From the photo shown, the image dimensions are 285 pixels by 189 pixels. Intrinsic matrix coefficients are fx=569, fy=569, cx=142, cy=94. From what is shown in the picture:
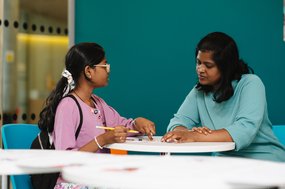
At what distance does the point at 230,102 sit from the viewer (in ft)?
10.8

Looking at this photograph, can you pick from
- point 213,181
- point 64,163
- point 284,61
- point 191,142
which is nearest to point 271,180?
point 213,181

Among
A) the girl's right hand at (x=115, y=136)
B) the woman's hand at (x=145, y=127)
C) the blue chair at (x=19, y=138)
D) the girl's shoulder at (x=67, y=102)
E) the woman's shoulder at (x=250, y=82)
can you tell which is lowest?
the blue chair at (x=19, y=138)

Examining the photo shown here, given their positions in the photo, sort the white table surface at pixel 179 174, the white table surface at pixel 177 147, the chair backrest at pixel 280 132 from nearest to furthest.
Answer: the white table surface at pixel 179 174 < the white table surface at pixel 177 147 < the chair backrest at pixel 280 132

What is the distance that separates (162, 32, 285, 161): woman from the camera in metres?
3.12

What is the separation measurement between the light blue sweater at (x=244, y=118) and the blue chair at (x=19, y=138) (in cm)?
84

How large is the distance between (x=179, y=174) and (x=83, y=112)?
1.69m

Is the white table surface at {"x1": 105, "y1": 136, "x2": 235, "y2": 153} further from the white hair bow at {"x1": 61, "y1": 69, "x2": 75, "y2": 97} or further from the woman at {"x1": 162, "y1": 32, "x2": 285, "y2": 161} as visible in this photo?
the white hair bow at {"x1": 61, "y1": 69, "x2": 75, "y2": 97}

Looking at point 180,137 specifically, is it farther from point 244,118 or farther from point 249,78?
point 249,78

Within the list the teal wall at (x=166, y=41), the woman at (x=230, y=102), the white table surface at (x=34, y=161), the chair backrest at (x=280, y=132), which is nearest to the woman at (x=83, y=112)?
the woman at (x=230, y=102)

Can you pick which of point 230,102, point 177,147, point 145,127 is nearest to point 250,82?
point 230,102

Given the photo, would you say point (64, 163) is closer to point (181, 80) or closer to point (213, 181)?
point (213, 181)

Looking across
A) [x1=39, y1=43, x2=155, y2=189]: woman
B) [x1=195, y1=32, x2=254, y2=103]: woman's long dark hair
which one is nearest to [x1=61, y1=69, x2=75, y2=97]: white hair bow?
[x1=39, y1=43, x2=155, y2=189]: woman

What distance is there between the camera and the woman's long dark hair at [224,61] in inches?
130

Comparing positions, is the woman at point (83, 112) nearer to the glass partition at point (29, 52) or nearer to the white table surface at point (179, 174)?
the white table surface at point (179, 174)
